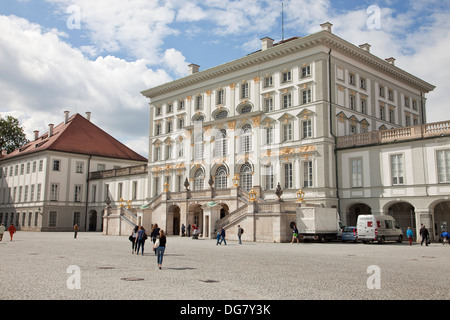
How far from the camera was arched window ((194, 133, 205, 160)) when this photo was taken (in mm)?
49000

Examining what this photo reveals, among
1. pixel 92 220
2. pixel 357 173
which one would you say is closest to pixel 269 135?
pixel 357 173

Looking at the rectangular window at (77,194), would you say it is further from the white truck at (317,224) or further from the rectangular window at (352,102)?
the rectangular window at (352,102)

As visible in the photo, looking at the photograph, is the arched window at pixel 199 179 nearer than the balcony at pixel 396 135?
No

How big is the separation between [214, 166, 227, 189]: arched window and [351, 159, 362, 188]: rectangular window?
13.3 metres

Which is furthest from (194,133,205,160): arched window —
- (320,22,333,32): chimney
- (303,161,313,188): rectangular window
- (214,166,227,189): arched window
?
(320,22,333,32): chimney

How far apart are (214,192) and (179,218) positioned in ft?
25.3

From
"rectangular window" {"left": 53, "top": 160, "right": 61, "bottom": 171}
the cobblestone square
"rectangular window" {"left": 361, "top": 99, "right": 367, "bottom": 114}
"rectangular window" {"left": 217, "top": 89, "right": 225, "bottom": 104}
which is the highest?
"rectangular window" {"left": 217, "top": 89, "right": 225, "bottom": 104}

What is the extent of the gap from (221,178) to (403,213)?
57.1 feet

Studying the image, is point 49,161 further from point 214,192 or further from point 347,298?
point 347,298

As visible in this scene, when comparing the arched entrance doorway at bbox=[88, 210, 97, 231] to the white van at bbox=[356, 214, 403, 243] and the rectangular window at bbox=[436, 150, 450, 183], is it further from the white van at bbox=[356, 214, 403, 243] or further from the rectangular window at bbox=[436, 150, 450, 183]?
the rectangular window at bbox=[436, 150, 450, 183]

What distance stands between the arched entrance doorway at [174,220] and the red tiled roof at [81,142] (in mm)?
24291

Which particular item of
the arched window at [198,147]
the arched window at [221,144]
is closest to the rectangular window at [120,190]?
the arched window at [198,147]

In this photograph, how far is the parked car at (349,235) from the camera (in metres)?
32.9
